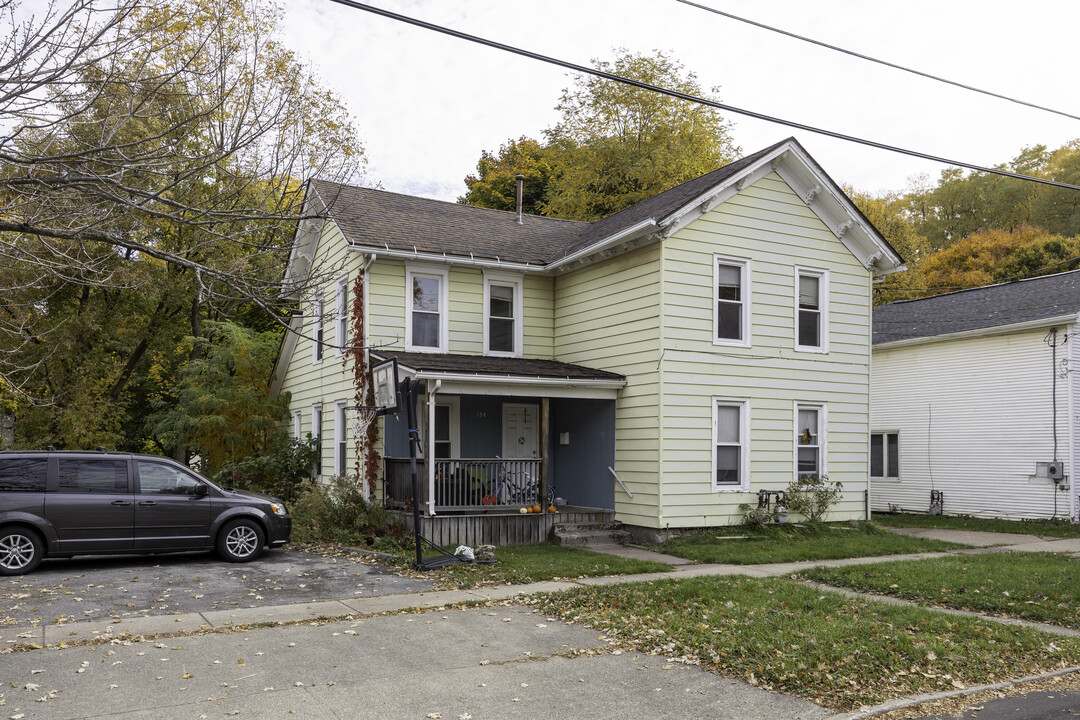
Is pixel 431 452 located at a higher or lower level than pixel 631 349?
lower

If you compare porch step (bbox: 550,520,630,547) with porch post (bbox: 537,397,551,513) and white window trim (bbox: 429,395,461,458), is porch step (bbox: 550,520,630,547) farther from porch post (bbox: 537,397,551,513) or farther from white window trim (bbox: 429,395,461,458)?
white window trim (bbox: 429,395,461,458)

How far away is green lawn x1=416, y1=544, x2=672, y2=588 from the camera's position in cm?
1166

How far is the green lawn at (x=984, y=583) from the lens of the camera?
32.4 ft

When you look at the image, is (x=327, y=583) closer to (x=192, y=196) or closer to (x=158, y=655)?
(x=158, y=655)

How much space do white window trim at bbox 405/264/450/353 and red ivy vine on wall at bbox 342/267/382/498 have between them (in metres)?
0.96

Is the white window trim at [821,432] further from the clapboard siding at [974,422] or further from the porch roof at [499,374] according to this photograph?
the clapboard siding at [974,422]

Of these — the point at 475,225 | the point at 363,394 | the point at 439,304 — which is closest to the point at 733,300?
the point at 439,304

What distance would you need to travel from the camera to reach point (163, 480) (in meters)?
13.0

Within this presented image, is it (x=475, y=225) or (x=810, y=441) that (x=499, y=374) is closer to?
(x=475, y=225)

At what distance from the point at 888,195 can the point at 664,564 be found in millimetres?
41477

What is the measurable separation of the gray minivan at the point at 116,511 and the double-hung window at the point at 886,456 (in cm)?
1765

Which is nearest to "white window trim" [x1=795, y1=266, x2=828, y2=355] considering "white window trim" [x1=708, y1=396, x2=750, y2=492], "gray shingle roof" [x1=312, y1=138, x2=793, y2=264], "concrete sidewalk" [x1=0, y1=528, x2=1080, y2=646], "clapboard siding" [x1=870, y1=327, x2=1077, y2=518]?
"white window trim" [x1=708, y1=396, x2=750, y2=492]

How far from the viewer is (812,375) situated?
57.9 feet

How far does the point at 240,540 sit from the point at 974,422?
60.0 ft
